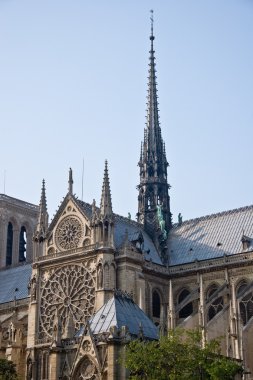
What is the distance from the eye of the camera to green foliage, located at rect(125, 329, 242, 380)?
36.0m

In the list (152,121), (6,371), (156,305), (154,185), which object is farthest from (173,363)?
(152,121)

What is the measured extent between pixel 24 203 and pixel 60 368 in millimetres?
63187

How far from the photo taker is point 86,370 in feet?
Answer: 123

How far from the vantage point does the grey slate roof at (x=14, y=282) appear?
3155 inches

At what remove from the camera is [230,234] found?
68625 mm

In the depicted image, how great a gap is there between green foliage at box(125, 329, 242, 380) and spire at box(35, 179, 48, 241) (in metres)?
31.3

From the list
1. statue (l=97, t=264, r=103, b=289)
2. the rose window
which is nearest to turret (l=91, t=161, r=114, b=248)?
statue (l=97, t=264, r=103, b=289)

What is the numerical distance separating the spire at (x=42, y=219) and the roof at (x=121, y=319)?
26119 millimetres

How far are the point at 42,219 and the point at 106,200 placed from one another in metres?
6.98

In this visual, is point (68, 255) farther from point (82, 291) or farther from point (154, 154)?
point (154, 154)

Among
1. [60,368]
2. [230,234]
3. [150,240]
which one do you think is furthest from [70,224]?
[60,368]

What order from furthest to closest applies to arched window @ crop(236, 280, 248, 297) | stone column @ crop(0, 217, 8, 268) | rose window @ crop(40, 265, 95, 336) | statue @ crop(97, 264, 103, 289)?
stone column @ crop(0, 217, 8, 268) < arched window @ crop(236, 280, 248, 297) < rose window @ crop(40, 265, 95, 336) < statue @ crop(97, 264, 103, 289)

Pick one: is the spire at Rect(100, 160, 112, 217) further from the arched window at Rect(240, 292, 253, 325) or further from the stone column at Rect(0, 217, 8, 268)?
the stone column at Rect(0, 217, 8, 268)

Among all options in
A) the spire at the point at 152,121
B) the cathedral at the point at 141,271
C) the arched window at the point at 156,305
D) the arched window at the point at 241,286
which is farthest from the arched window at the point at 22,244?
the arched window at the point at 241,286
